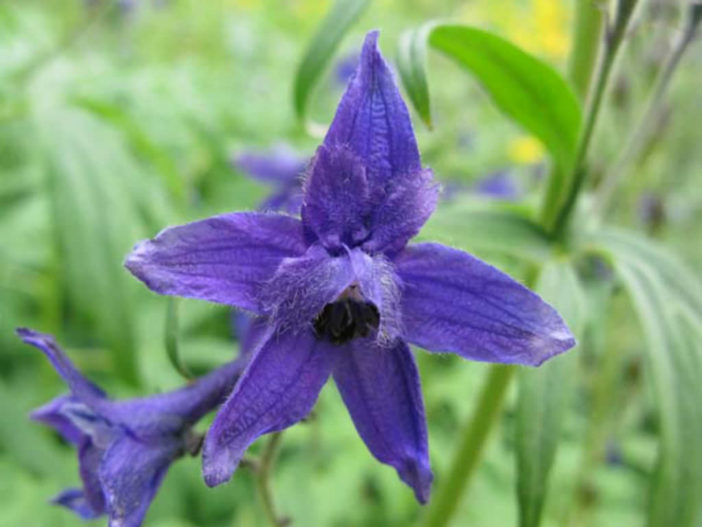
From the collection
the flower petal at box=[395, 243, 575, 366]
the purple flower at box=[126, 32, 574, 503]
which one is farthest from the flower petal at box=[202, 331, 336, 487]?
the flower petal at box=[395, 243, 575, 366]

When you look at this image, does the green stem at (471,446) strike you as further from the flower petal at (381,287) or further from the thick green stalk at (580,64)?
the flower petal at (381,287)

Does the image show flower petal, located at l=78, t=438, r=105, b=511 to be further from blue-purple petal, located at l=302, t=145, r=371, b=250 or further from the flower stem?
blue-purple petal, located at l=302, t=145, r=371, b=250

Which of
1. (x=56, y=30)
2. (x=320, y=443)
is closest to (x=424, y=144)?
(x=320, y=443)

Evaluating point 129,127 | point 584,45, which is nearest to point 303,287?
point 584,45

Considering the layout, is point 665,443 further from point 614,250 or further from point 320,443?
point 320,443

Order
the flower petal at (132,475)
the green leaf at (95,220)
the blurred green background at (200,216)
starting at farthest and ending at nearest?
the blurred green background at (200,216) → the green leaf at (95,220) → the flower petal at (132,475)

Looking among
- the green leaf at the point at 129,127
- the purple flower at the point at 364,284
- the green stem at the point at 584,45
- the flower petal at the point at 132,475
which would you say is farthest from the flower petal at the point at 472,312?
the green leaf at the point at 129,127
